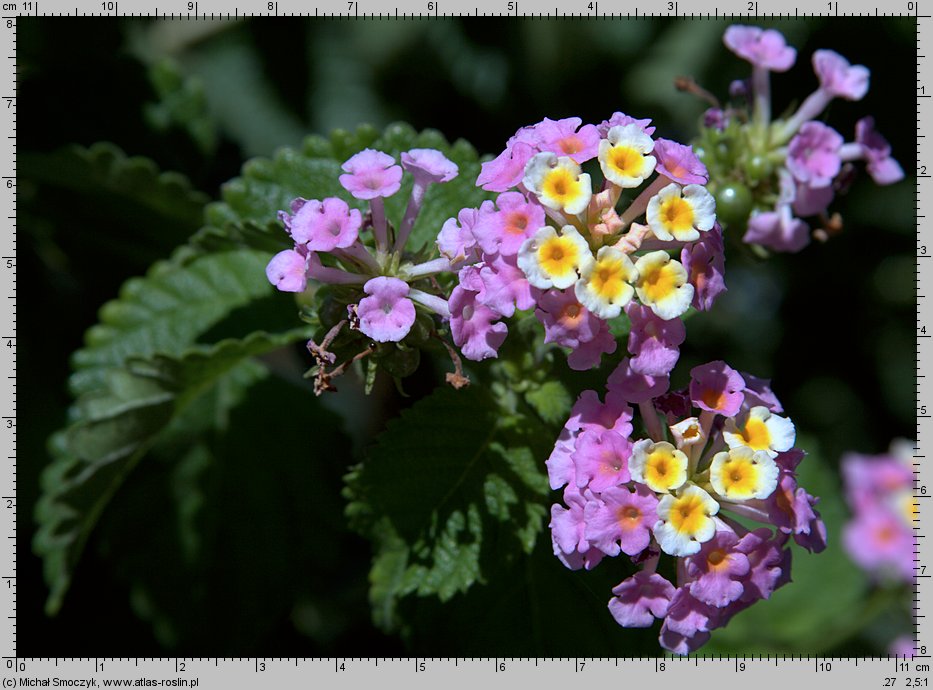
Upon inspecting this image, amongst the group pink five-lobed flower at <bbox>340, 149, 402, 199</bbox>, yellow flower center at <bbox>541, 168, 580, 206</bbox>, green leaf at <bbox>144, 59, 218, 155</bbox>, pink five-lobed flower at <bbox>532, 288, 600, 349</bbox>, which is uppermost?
green leaf at <bbox>144, 59, 218, 155</bbox>

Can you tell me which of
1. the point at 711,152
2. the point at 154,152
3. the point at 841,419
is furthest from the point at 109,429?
the point at 841,419

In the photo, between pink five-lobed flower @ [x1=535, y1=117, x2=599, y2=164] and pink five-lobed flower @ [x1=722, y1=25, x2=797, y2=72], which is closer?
pink five-lobed flower @ [x1=535, y1=117, x2=599, y2=164]

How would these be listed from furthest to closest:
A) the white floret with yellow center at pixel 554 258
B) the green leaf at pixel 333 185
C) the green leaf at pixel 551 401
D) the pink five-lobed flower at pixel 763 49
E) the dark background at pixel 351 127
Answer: the dark background at pixel 351 127 < the pink five-lobed flower at pixel 763 49 < the green leaf at pixel 333 185 < the green leaf at pixel 551 401 < the white floret with yellow center at pixel 554 258

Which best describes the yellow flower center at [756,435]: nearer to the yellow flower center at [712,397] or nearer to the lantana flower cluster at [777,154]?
the yellow flower center at [712,397]

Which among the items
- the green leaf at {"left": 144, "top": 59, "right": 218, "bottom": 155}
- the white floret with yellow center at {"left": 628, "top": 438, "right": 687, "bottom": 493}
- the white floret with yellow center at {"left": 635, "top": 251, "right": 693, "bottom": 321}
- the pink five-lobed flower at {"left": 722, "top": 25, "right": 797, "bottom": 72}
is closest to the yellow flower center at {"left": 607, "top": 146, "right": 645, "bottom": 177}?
the white floret with yellow center at {"left": 635, "top": 251, "right": 693, "bottom": 321}

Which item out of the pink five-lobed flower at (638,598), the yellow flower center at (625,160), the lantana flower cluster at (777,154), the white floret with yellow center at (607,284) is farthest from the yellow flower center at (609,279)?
the lantana flower cluster at (777,154)

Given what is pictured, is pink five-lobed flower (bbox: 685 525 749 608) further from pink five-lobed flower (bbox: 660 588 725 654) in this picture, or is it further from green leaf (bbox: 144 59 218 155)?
green leaf (bbox: 144 59 218 155)

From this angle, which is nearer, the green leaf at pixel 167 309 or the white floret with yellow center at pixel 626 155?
the white floret with yellow center at pixel 626 155

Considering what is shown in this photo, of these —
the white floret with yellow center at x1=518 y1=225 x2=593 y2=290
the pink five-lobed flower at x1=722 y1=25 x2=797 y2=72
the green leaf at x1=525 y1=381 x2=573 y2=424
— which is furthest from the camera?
the pink five-lobed flower at x1=722 y1=25 x2=797 y2=72
